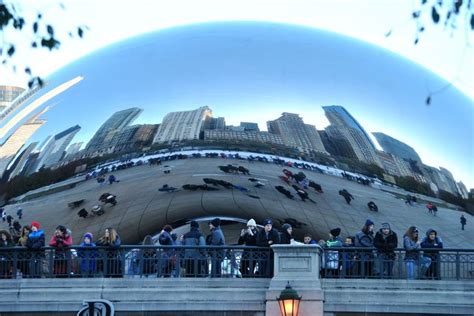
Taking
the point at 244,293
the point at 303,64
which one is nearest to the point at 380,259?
the point at 244,293

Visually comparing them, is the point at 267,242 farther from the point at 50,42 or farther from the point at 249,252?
the point at 50,42

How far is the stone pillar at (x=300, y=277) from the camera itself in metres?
20.7

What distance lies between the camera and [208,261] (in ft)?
71.1

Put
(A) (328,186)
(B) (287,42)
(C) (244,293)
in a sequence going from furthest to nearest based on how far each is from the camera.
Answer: (B) (287,42) < (A) (328,186) < (C) (244,293)

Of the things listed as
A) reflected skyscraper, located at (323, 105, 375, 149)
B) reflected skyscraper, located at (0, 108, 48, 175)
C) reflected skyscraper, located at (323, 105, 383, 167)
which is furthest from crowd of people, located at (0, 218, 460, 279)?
reflected skyscraper, located at (0, 108, 48, 175)

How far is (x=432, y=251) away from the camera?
2105 centimetres

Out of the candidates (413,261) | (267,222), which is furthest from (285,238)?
(413,261)

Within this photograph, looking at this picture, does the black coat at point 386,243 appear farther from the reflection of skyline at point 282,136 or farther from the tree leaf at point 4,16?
the tree leaf at point 4,16

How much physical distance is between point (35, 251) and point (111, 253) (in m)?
1.25

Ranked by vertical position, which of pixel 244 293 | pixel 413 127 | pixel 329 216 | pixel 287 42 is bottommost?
pixel 244 293

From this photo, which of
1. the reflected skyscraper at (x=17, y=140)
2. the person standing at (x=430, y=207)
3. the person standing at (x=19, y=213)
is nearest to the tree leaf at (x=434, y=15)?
the person standing at (x=430, y=207)

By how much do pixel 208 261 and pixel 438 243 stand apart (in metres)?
3.73

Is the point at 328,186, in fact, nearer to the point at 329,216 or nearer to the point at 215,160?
the point at 329,216

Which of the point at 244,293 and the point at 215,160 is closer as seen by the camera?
the point at 244,293
